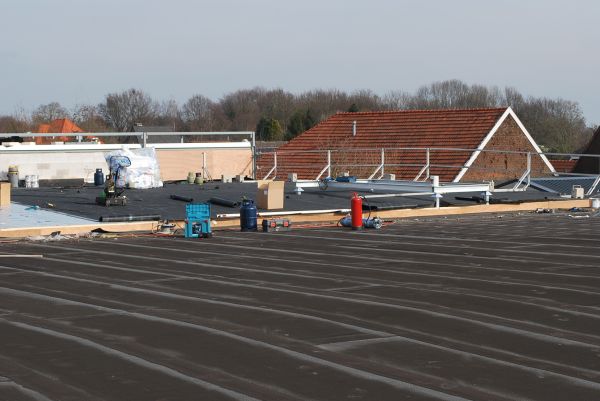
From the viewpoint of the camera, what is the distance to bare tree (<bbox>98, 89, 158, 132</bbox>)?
87938 millimetres

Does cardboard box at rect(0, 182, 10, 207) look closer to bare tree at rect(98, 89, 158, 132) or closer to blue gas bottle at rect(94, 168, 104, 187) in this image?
blue gas bottle at rect(94, 168, 104, 187)

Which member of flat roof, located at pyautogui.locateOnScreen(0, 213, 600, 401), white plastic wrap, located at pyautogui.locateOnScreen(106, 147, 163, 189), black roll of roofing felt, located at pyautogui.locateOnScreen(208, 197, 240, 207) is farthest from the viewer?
white plastic wrap, located at pyautogui.locateOnScreen(106, 147, 163, 189)

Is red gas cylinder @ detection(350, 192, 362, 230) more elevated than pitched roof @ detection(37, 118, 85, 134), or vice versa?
pitched roof @ detection(37, 118, 85, 134)

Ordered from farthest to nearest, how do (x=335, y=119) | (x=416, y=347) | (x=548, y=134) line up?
(x=548, y=134) → (x=335, y=119) → (x=416, y=347)

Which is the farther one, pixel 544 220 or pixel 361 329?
pixel 544 220

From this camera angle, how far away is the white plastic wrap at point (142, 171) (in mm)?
30594

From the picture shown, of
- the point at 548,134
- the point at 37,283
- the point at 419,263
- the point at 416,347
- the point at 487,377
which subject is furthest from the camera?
the point at 548,134

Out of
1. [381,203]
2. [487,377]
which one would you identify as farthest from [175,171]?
[487,377]

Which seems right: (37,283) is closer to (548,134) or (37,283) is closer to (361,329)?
A: (361,329)

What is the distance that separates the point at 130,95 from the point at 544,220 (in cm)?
7312

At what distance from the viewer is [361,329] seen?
1061cm

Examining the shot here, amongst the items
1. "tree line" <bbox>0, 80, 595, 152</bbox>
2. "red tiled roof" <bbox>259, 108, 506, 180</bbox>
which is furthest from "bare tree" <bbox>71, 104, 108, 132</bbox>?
"red tiled roof" <bbox>259, 108, 506, 180</bbox>

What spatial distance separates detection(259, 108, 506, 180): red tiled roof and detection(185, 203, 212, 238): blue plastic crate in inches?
Result: 713

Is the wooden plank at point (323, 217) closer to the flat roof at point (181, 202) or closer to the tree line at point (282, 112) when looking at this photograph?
the flat roof at point (181, 202)
